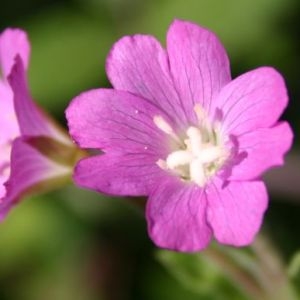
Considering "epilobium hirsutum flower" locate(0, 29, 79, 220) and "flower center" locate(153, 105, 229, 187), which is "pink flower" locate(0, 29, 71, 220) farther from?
"flower center" locate(153, 105, 229, 187)

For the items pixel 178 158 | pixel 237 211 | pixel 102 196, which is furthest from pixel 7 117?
pixel 102 196

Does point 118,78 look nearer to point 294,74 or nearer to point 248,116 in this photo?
point 248,116

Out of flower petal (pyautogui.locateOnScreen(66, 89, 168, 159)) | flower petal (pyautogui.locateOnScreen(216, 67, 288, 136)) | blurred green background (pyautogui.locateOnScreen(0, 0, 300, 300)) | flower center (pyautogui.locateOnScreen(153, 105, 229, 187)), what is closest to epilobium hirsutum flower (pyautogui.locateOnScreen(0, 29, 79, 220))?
flower petal (pyautogui.locateOnScreen(66, 89, 168, 159))

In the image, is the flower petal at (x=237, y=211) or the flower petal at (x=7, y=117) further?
the flower petal at (x=7, y=117)

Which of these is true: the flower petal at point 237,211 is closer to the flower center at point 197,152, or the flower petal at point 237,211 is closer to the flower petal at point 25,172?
the flower center at point 197,152

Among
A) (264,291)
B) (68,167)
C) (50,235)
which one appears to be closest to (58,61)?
(50,235)

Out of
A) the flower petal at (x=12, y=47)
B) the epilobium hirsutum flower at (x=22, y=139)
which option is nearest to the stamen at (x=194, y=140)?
the epilobium hirsutum flower at (x=22, y=139)

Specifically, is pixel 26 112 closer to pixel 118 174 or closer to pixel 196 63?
pixel 118 174
